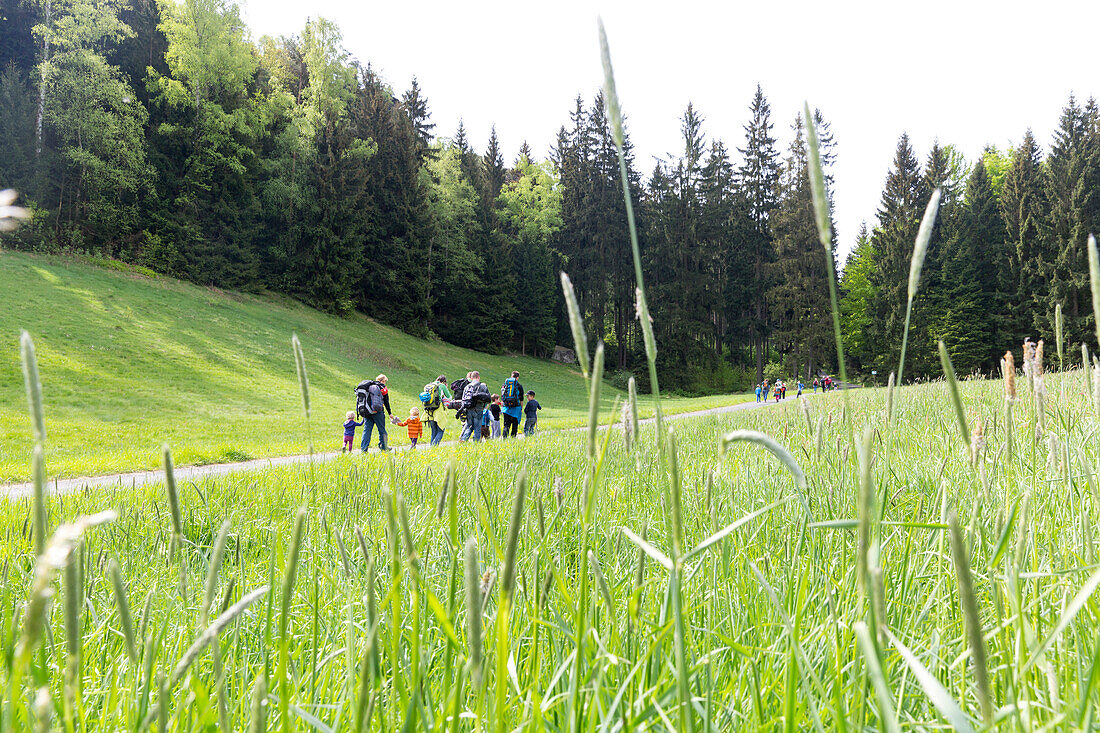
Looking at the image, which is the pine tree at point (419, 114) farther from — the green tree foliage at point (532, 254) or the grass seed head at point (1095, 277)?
the grass seed head at point (1095, 277)

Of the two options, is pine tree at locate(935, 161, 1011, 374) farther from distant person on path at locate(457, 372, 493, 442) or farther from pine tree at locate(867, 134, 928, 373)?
distant person on path at locate(457, 372, 493, 442)

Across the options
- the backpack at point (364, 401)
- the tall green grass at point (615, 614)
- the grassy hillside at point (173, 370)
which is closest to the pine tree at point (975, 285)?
the grassy hillside at point (173, 370)

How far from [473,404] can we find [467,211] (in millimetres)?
35747

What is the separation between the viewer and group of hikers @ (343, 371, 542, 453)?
11.4 m

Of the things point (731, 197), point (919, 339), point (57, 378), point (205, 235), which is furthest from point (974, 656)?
point (731, 197)

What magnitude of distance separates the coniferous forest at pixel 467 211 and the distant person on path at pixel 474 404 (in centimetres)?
2140

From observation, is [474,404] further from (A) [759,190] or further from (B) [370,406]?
(A) [759,190]

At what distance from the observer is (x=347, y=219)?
40094mm

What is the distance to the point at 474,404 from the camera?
512 inches

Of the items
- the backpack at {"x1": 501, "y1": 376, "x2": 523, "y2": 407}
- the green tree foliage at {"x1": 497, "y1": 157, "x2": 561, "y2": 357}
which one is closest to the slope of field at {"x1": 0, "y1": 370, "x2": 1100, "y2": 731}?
the backpack at {"x1": 501, "y1": 376, "x2": 523, "y2": 407}

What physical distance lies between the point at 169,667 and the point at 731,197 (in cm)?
5749

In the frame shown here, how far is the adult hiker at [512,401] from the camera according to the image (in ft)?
46.0

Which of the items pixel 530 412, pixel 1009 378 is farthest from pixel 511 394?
pixel 1009 378

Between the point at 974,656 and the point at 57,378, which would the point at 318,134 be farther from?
the point at 974,656
